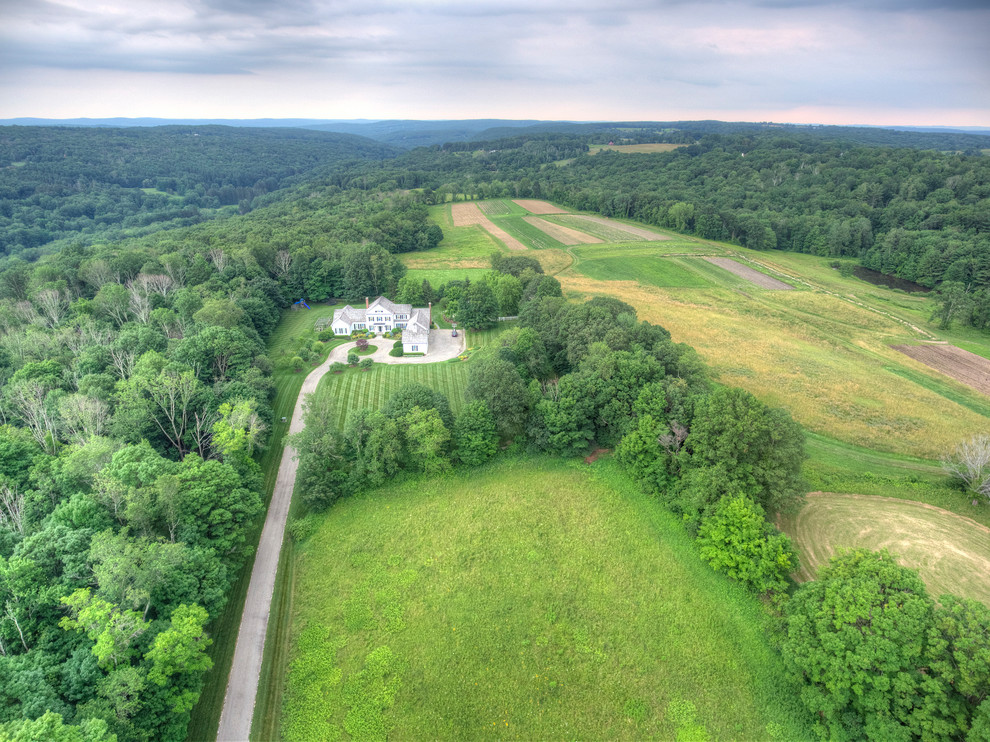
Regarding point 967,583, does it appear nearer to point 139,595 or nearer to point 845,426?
point 845,426

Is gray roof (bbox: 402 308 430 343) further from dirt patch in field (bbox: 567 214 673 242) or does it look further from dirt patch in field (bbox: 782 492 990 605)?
dirt patch in field (bbox: 567 214 673 242)

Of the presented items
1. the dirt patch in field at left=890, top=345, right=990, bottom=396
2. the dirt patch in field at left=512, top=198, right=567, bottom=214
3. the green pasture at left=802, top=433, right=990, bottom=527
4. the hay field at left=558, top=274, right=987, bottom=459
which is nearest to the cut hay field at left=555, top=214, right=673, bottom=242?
the dirt patch in field at left=512, top=198, right=567, bottom=214

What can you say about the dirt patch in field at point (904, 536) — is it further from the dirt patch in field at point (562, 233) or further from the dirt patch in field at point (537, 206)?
the dirt patch in field at point (537, 206)

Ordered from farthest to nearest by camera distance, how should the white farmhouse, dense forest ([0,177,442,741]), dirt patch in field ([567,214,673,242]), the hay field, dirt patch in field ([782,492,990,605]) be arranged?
dirt patch in field ([567,214,673,242])
the white farmhouse
the hay field
dirt patch in field ([782,492,990,605])
dense forest ([0,177,442,741])

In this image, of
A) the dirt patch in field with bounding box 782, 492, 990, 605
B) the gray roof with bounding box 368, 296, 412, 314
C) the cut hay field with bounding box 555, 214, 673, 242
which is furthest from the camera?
the cut hay field with bounding box 555, 214, 673, 242

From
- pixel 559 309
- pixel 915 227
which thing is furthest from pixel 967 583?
pixel 915 227

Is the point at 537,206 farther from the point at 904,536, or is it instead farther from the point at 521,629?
the point at 521,629

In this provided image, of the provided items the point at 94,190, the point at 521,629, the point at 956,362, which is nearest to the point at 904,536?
the point at 521,629
